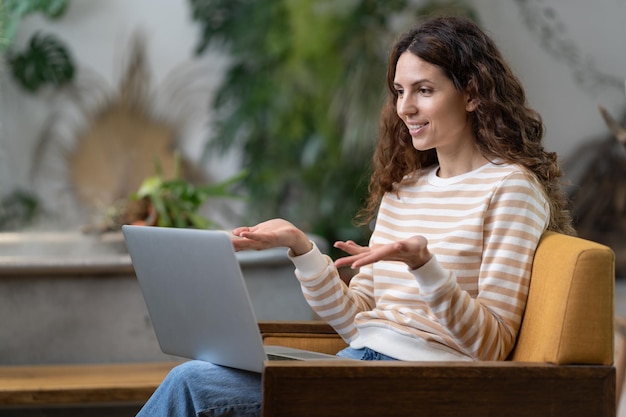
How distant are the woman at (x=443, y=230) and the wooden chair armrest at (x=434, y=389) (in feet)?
0.36

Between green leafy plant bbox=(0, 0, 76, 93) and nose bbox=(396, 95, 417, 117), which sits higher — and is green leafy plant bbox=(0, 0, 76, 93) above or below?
below

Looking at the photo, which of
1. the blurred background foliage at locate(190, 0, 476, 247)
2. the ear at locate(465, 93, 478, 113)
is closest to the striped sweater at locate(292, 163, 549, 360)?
the ear at locate(465, 93, 478, 113)

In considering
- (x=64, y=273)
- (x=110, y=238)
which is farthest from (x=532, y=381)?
(x=110, y=238)

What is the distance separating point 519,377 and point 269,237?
47cm

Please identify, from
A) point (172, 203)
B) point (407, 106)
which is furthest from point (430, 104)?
point (172, 203)

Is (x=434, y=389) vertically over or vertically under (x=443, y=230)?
under

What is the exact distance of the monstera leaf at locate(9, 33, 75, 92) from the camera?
489 cm

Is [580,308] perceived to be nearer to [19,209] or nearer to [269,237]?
[269,237]

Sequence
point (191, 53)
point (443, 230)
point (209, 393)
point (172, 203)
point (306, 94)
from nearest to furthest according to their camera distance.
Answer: point (209, 393), point (443, 230), point (172, 203), point (306, 94), point (191, 53)

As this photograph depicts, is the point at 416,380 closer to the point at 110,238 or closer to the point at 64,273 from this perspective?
the point at 64,273

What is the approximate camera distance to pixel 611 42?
5.00 m

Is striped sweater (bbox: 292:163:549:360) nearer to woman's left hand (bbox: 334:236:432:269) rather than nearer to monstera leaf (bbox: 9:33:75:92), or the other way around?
woman's left hand (bbox: 334:236:432:269)

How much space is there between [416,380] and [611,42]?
3946mm

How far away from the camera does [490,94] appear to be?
1768 mm
